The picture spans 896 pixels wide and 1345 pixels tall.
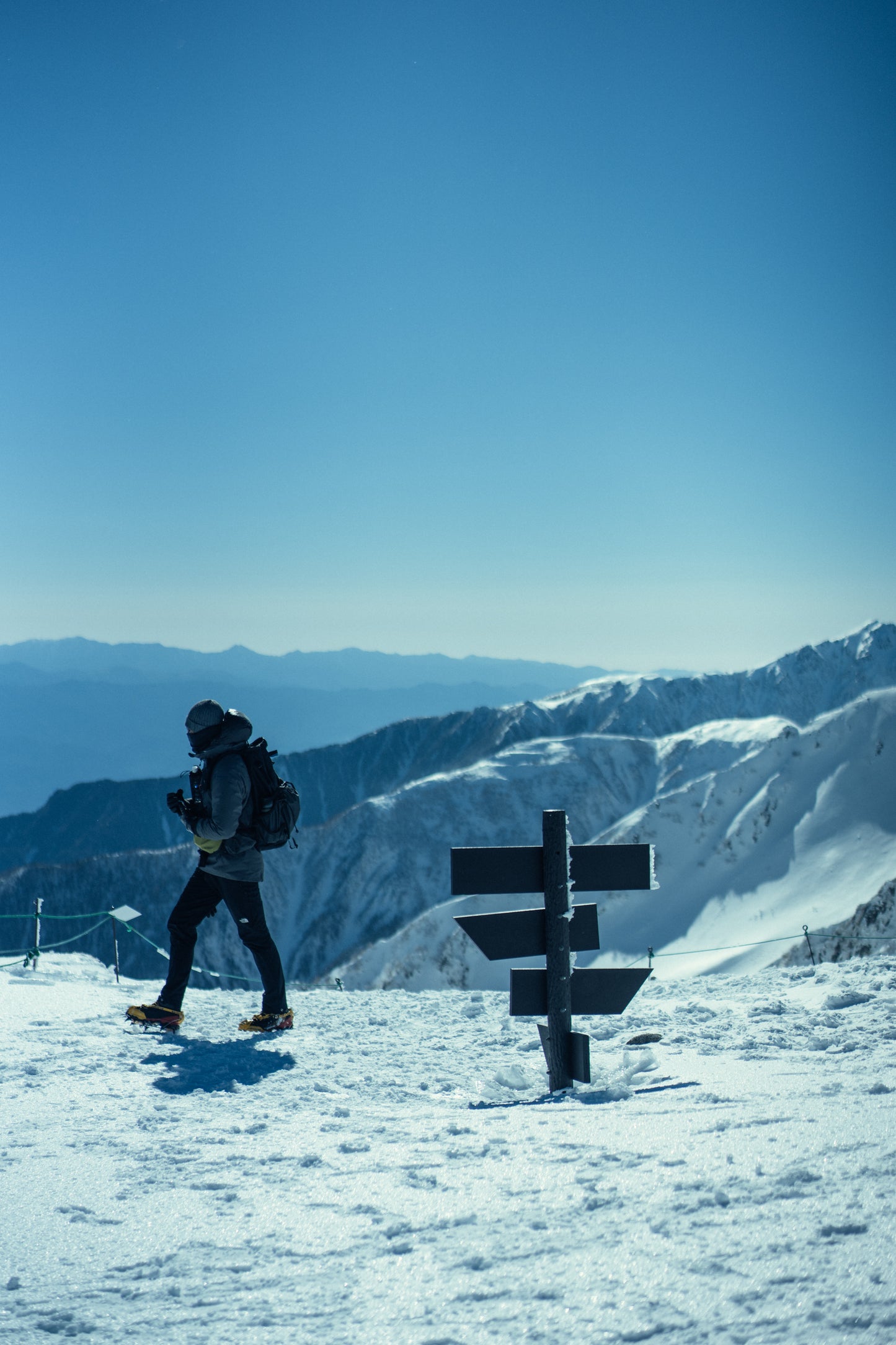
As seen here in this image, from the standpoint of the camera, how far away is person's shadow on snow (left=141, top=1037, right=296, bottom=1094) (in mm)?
5383

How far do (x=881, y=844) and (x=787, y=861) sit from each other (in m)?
5.08

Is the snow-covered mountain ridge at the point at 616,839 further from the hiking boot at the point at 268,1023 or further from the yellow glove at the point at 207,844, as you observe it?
the yellow glove at the point at 207,844

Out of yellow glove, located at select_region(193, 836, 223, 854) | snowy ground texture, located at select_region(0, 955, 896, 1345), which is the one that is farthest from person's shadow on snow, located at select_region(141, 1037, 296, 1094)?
yellow glove, located at select_region(193, 836, 223, 854)

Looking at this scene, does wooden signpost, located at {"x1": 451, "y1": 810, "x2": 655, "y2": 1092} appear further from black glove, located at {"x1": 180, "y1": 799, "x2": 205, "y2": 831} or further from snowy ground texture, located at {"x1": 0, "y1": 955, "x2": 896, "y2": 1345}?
black glove, located at {"x1": 180, "y1": 799, "x2": 205, "y2": 831}

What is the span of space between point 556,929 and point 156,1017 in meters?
3.54

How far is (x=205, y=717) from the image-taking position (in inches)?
273

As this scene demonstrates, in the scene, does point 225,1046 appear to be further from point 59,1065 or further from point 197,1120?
point 197,1120

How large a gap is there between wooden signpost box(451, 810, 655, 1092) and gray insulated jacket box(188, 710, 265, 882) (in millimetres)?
2008

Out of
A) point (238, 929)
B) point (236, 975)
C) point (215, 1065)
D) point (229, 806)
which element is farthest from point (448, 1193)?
point (236, 975)

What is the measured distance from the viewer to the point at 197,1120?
4.61 meters

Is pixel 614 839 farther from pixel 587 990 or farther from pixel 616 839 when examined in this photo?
pixel 587 990

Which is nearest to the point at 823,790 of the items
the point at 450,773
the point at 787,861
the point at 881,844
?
the point at 787,861

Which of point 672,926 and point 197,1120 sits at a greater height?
point 197,1120

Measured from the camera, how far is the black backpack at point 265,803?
705cm
